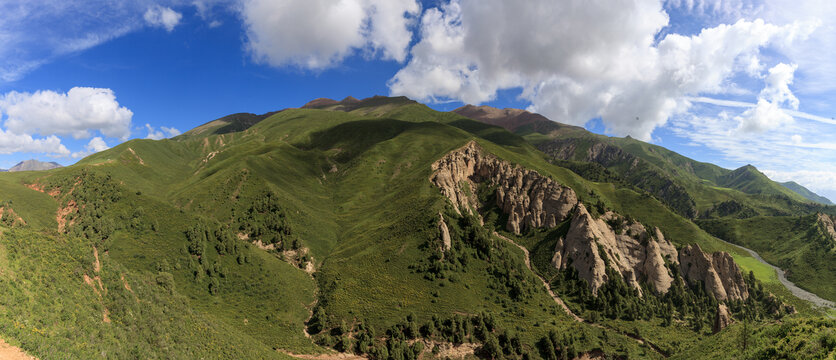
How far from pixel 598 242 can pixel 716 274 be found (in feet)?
127

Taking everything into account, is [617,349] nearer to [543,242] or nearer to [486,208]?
[543,242]

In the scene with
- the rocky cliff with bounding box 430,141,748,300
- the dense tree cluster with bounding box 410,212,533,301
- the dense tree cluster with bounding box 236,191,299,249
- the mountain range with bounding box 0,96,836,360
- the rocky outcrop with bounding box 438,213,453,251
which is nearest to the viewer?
the mountain range with bounding box 0,96,836,360

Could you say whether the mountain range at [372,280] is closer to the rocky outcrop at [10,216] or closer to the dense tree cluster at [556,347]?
the dense tree cluster at [556,347]

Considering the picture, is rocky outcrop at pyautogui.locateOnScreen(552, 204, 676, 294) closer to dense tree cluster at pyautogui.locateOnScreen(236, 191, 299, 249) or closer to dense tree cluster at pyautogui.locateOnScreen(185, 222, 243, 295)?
dense tree cluster at pyautogui.locateOnScreen(236, 191, 299, 249)

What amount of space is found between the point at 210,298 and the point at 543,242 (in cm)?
11302

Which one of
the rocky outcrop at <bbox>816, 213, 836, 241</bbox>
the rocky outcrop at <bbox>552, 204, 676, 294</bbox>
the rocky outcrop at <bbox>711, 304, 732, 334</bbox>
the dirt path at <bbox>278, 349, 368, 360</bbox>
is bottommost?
the dirt path at <bbox>278, 349, 368, 360</bbox>

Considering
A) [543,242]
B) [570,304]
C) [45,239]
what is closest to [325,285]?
[45,239]

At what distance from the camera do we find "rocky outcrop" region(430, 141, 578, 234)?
130m

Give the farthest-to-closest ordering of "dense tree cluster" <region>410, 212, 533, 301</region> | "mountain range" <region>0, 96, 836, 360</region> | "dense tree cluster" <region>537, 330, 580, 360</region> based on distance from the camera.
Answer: "dense tree cluster" <region>410, 212, 533, 301</region>
"dense tree cluster" <region>537, 330, 580, 360</region>
"mountain range" <region>0, 96, 836, 360</region>

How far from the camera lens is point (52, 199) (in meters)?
93.6

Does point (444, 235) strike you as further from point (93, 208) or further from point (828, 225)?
point (828, 225)

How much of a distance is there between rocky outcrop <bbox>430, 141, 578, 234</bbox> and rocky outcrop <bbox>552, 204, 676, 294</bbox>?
19.1 metres

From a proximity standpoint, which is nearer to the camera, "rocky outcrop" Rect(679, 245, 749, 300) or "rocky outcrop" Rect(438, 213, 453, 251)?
"rocky outcrop" Rect(438, 213, 453, 251)

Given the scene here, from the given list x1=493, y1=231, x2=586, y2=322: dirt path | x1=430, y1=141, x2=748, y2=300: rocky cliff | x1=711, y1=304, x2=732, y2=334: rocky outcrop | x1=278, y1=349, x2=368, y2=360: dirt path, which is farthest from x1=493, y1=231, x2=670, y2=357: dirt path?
x1=278, y1=349, x2=368, y2=360: dirt path
